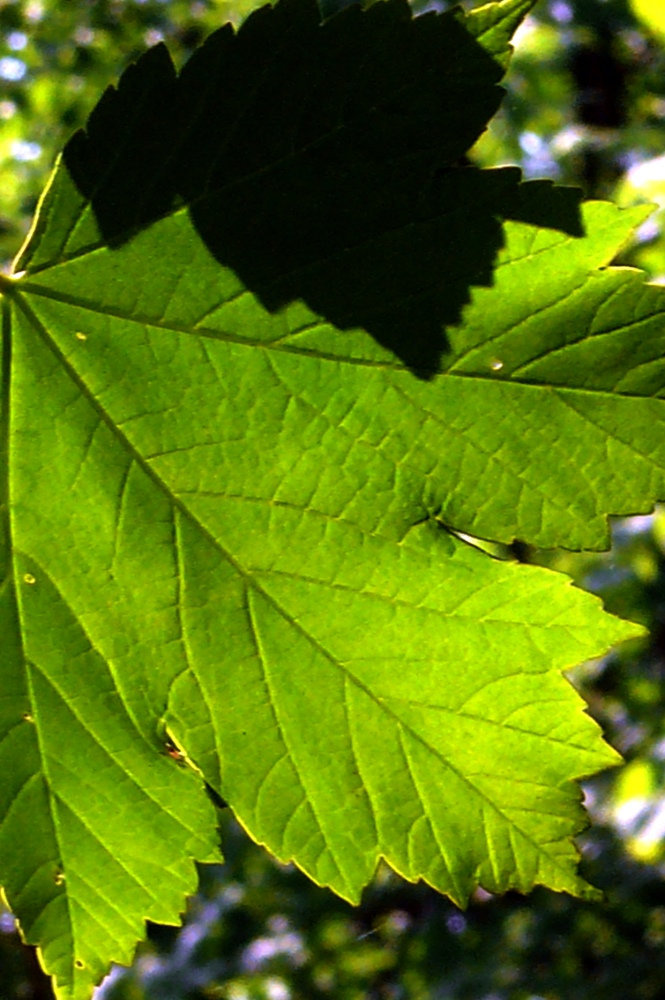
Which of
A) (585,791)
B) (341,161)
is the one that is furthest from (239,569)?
(585,791)

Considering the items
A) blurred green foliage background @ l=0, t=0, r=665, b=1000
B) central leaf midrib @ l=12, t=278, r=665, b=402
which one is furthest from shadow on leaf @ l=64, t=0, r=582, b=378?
blurred green foliage background @ l=0, t=0, r=665, b=1000

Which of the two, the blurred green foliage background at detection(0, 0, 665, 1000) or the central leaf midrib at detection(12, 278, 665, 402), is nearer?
the central leaf midrib at detection(12, 278, 665, 402)

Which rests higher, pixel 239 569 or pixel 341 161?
pixel 341 161

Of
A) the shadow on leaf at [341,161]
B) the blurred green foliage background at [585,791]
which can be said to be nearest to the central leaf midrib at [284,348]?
the shadow on leaf at [341,161]

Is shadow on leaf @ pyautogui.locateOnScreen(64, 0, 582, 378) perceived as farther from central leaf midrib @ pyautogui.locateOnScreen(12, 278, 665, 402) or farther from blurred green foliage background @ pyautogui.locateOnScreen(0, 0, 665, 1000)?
blurred green foliage background @ pyautogui.locateOnScreen(0, 0, 665, 1000)

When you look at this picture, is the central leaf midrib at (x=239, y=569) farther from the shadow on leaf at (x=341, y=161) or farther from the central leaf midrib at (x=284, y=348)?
the shadow on leaf at (x=341, y=161)

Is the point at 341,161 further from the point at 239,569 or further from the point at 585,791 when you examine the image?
the point at 585,791

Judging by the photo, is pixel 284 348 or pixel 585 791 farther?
pixel 585 791

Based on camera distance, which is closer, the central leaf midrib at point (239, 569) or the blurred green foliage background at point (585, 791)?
the central leaf midrib at point (239, 569)

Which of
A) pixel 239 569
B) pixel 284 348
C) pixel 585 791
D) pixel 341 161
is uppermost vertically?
pixel 341 161
